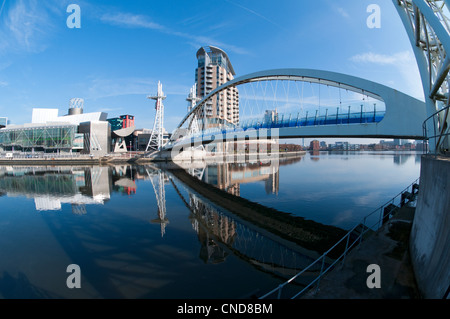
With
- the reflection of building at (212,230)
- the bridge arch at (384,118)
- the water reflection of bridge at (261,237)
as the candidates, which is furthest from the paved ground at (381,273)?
the bridge arch at (384,118)

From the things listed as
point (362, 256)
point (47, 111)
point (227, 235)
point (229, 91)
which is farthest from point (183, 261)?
point (47, 111)

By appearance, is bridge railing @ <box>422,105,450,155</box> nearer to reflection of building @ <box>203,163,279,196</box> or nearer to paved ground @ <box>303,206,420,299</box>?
paved ground @ <box>303,206,420,299</box>

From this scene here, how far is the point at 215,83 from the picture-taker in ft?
271

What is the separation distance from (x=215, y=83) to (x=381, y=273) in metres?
84.6

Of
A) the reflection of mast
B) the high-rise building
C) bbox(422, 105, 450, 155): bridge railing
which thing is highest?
the high-rise building

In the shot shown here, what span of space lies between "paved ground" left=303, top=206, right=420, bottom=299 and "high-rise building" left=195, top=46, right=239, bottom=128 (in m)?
72.8

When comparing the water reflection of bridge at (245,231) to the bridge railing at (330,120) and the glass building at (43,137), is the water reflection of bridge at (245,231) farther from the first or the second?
the glass building at (43,137)

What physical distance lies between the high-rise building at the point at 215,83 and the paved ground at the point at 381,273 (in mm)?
72807

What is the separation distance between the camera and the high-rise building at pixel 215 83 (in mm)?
80188

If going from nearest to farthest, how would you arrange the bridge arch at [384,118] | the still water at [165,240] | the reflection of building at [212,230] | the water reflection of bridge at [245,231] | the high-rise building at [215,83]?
the still water at [165,240]
the water reflection of bridge at [245,231]
the reflection of building at [212,230]
the bridge arch at [384,118]
the high-rise building at [215,83]

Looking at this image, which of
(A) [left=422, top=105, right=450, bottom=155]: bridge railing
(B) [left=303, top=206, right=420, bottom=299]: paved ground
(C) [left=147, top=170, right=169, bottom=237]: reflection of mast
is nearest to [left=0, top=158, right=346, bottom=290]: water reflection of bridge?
(C) [left=147, top=170, right=169, bottom=237]: reflection of mast

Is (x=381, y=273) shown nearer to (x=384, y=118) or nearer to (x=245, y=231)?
(x=245, y=231)

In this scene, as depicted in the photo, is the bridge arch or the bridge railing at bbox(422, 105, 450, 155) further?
the bridge arch

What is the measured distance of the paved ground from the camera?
434cm
